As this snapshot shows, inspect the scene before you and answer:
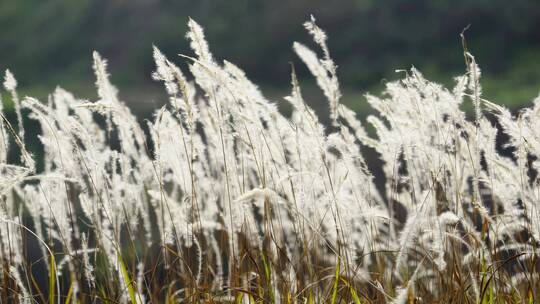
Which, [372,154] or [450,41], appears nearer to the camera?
[372,154]

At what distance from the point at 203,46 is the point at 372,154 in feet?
44.3

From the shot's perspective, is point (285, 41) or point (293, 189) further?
point (285, 41)

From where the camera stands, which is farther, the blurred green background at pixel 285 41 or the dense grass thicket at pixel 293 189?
the blurred green background at pixel 285 41

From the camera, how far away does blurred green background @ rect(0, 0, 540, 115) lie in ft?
103

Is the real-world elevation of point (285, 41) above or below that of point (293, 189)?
above

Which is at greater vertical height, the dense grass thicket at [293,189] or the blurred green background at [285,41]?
the blurred green background at [285,41]

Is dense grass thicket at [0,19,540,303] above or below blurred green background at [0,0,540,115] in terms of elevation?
below

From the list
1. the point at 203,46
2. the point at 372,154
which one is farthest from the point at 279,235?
the point at 372,154

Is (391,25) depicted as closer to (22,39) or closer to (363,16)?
(363,16)

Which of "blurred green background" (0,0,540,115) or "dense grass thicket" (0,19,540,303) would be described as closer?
"dense grass thicket" (0,19,540,303)

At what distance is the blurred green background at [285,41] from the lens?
31.4 m

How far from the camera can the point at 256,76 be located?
34.1 meters

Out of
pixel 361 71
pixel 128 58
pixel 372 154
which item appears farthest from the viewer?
pixel 128 58

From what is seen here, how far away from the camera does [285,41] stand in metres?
34.7
